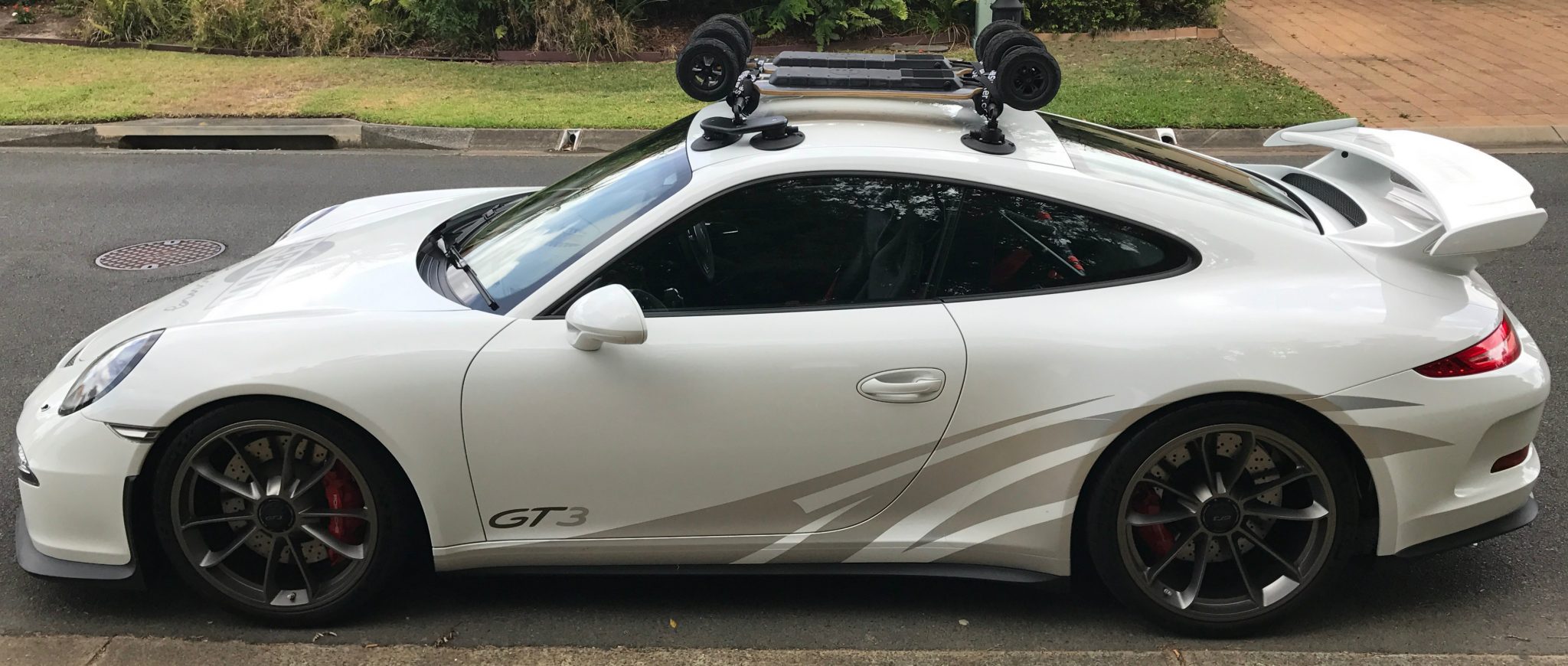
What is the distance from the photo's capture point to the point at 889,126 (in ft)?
11.5

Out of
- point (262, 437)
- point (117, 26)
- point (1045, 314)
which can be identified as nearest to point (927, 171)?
point (1045, 314)

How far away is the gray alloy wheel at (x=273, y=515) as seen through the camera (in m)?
3.15

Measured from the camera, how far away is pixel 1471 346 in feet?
10.1

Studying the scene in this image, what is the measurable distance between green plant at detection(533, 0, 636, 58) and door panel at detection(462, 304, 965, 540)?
10985 millimetres

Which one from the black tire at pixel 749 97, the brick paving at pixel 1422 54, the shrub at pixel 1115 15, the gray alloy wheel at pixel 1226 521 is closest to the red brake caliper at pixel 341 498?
the black tire at pixel 749 97

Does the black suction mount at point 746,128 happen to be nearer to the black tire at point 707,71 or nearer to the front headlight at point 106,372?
the black tire at point 707,71

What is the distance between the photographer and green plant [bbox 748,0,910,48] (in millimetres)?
13945

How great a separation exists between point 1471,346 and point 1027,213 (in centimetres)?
119

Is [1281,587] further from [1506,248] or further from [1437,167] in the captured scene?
Answer: [1437,167]

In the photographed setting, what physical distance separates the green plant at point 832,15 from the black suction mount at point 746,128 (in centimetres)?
1059

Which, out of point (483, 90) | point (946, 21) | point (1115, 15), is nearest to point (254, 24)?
point (483, 90)

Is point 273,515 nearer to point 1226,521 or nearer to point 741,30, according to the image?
point 741,30

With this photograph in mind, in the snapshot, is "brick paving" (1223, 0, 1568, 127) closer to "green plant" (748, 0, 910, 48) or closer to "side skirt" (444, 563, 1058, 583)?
"green plant" (748, 0, 910, 48)

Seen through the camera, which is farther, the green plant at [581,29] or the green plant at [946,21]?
the green plant at [946,21]
